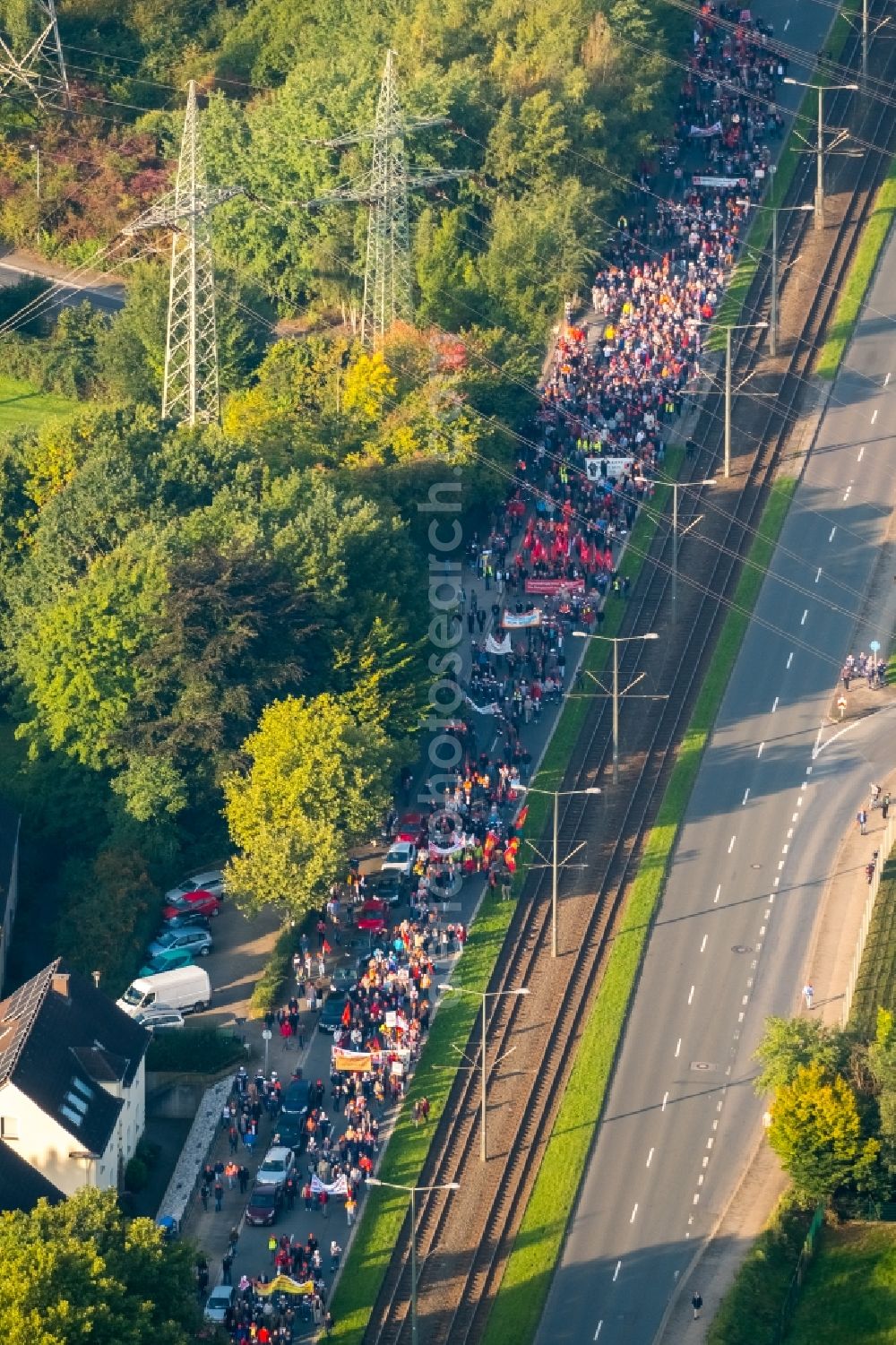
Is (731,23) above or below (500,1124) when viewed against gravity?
above

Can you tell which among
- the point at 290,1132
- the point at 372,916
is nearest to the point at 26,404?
the point at 372,916

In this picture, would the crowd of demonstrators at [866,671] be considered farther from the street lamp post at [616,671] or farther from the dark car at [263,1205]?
the dark car at [263,1205]

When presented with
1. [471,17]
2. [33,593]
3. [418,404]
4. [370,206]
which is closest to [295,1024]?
[33,593]

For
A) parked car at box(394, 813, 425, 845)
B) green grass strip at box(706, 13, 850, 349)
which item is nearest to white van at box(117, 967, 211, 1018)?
parked car at box(394, 813, 425, 845)

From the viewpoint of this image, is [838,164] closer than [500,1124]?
No

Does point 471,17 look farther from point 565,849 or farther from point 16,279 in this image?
point 565,849

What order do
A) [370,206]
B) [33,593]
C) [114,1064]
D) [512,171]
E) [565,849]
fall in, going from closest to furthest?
[114,1064] → [565,849] → [33,593] → [370,206] → [512,171]
